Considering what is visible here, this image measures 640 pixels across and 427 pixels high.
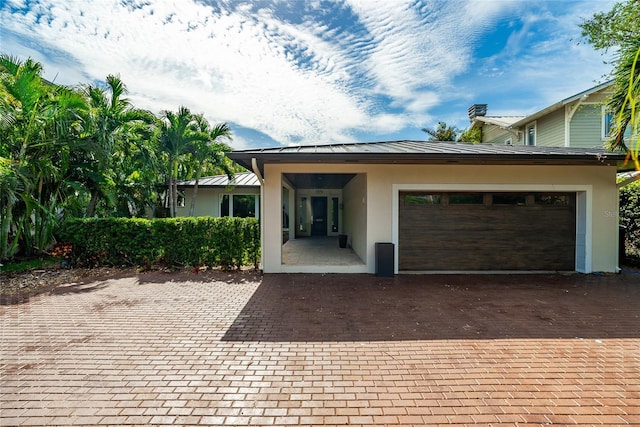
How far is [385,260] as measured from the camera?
23.9 feet

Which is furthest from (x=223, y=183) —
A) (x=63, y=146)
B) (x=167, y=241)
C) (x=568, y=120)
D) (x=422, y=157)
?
(x=568, y=120)

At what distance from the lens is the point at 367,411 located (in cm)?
248

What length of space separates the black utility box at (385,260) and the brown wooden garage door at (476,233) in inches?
18.3

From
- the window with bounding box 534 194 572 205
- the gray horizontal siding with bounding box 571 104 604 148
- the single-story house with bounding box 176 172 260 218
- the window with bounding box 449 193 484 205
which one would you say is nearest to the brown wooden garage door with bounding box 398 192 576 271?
the window with bounding box 449 193 484 205

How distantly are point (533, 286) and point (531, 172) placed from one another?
10.2 feet

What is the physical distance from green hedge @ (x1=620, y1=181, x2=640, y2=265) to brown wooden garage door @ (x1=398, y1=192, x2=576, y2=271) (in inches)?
108

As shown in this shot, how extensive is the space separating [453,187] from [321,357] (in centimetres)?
601

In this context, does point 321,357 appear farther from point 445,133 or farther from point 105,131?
point 445,133

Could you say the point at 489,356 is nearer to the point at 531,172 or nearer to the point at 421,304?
the point at 421,304

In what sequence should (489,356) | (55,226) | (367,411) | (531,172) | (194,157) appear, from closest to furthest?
(367,411) → (489,356) → (531,172) → (55,226) → (194,157)

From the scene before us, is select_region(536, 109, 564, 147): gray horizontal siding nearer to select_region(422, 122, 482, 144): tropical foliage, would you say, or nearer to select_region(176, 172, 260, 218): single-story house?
select_region(422, 122, 482, 144): tropical foliage

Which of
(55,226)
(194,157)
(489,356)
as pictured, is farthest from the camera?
(194,157)

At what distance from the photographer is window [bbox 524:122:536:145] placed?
1547 centimetres

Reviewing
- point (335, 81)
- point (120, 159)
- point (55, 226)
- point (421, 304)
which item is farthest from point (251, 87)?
point (421, 304)
